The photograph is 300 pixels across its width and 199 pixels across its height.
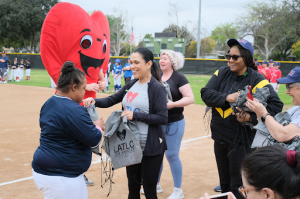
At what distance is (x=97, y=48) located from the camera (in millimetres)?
4305

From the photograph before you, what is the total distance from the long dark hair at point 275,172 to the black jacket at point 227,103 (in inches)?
65.2

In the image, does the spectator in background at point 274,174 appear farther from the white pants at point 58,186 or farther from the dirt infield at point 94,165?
the dirt infield at point 94,165

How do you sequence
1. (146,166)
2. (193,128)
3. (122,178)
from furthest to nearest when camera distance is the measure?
(193,128) < (122,178) < (146,166)

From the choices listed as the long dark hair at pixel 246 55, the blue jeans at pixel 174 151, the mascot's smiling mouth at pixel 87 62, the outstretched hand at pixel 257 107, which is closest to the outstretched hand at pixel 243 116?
the outstretched hand at pixel 257 107

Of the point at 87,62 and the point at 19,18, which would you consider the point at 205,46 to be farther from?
the point at 87,62

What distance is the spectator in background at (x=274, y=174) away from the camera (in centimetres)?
141

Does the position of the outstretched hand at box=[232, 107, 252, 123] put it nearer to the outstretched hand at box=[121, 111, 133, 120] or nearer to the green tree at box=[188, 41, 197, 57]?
the outstretched hand at box=[121, 111, 133, 120]

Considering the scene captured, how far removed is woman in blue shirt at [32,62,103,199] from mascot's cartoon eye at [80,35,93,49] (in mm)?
1642

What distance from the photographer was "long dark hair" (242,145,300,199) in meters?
1.41

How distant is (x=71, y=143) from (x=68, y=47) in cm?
191

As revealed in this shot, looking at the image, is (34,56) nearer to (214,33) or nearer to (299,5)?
(299,5)

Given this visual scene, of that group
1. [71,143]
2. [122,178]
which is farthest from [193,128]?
[71,143]

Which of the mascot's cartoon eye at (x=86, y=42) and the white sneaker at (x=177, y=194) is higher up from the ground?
the mascot's cartoon eye at (x=86, y=42)

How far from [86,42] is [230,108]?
229cm
